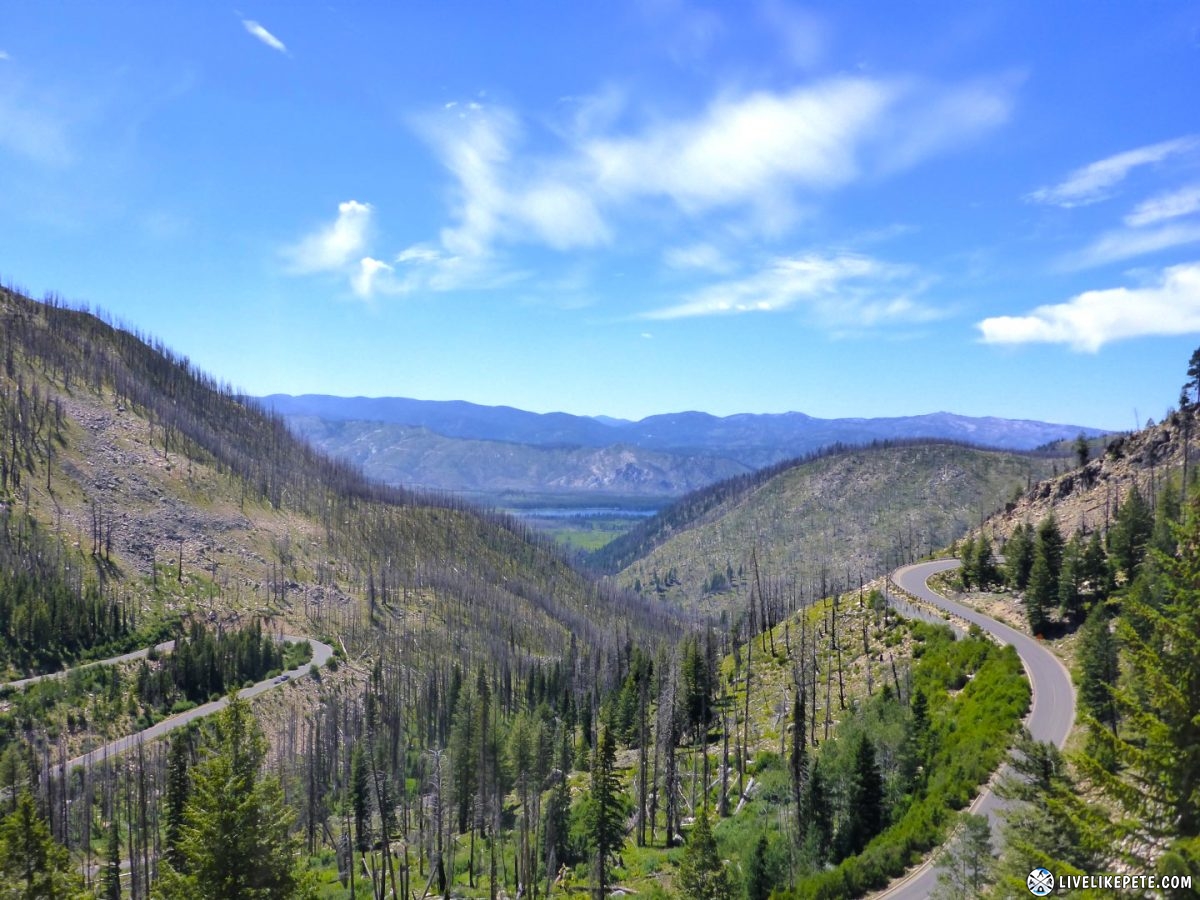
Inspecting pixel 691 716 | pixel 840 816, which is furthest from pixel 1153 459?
pixel 840 816

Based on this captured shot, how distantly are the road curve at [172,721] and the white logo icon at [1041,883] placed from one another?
2557 inches

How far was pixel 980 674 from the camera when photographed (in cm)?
5809

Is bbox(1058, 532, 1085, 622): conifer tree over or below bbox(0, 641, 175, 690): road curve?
over

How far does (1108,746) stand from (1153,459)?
119516 mm

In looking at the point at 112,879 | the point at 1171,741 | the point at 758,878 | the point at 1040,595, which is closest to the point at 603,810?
the point at 758,878

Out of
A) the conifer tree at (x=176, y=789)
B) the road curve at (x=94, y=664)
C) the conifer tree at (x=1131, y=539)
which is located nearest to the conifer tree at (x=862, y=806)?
the conifer tree at (x=176, y=789)

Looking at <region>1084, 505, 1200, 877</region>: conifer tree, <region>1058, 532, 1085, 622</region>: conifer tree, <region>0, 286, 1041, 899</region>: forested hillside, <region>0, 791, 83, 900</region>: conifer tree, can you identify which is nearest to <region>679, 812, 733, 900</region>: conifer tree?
<region>0, 286, 1041, 899</region>: forested hillside

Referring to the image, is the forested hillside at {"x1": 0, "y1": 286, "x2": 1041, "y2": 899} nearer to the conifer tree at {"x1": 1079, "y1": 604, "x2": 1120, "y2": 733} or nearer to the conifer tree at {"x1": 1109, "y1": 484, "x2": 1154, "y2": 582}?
the conifer tree at {"x1": 1079, "y1": 604, "x2": 1120, "y2": 733}

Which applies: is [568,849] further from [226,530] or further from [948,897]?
[226,530]

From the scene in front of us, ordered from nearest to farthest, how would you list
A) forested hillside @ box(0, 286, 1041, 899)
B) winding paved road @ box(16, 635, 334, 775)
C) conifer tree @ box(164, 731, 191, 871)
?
1. forested hillside @ box(0, 286, 1041, 899)
2. conifer tree @ box(164, 731, 191, 871)
3. winding paved road @ box(16, 635, 334, 775)

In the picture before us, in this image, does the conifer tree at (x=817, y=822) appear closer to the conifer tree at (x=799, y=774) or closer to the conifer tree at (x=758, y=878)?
the conifer tree at (x=799, y=774)

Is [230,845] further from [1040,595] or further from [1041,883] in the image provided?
[1040,595]

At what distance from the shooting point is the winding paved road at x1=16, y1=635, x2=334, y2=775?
88.4m

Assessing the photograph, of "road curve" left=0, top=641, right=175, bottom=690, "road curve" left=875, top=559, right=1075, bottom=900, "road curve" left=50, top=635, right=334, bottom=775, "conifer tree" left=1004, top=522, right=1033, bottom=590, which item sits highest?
"conifer tree" left=1004, top=522, right=1033, bottom=590
